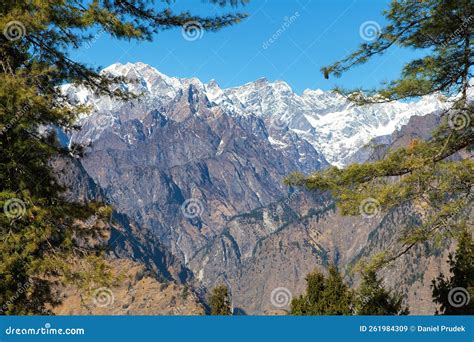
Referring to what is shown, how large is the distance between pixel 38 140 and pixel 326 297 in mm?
17116

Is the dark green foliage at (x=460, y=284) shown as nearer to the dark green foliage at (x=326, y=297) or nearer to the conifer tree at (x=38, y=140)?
the dark green foliage at (x=326, y=297)

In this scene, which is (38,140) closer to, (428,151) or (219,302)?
(428,151)

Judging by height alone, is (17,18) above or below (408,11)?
below

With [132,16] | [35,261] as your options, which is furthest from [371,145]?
[35,261]

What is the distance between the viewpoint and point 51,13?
11469mm

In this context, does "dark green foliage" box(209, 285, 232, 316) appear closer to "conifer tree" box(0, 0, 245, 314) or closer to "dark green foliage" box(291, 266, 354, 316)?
"dark green foliage" box(291, 266, 354, 316)

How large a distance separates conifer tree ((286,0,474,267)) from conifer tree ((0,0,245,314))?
16.9ft

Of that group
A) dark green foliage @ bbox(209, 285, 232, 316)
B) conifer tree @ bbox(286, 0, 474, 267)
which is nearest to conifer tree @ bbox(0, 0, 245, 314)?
conifer tree @ bbox(286, 0, 474, 267)

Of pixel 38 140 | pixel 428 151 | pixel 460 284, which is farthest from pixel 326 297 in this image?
pixel 38 140

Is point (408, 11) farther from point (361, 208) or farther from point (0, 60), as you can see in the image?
point (0, 60)

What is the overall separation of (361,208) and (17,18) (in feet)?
31.5

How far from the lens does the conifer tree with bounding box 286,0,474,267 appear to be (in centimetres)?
1343

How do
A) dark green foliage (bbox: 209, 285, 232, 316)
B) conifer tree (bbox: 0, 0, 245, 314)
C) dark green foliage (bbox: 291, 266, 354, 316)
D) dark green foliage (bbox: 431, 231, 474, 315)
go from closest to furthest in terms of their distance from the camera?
conifer tree (bbox: 0, 0, 245, 314)
dark green foliage (bbox: 431, 231, 474, 315)
dark green foliage (bbox: 291, 266, 354, 316)
dark green foliage (bbox: 209, 285, 232, 316)
